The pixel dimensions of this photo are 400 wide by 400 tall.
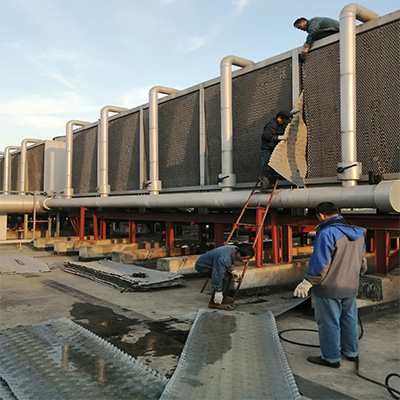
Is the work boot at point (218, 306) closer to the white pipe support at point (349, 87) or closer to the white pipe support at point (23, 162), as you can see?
the white pipe support at point (349, 87)

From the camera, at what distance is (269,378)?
371 cm

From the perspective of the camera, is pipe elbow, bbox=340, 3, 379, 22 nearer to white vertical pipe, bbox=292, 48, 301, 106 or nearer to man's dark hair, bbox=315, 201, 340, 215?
white vertical pipe, bbox=292, 48, 301, 106

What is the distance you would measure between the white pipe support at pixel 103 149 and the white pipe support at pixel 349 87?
8870 millimetres

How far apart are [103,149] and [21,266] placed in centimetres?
525

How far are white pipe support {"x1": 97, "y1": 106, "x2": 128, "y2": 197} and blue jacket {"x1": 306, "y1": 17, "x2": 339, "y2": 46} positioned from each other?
7882mm

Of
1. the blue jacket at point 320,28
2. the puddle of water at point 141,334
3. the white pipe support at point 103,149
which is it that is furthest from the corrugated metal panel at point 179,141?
the puddle of water at point 141,334

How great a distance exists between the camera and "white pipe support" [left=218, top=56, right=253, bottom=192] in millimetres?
9617

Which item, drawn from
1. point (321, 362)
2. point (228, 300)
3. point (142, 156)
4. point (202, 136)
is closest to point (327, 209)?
point (321, 362)

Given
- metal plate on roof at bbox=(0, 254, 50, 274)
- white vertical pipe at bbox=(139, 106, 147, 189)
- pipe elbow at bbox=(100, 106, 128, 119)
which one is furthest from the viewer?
pipe elbow at bbox=(100, 106, 128, 119)

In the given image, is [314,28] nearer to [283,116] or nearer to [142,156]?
[283,116]

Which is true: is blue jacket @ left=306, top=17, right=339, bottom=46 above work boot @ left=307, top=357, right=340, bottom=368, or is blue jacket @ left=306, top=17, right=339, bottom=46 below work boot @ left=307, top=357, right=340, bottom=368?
above

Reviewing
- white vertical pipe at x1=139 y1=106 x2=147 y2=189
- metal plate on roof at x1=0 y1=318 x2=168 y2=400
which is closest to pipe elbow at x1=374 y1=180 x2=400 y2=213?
metal plate on roof at x1=0 y1=318 x2=168 y2=400

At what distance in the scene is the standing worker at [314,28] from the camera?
8.08 metres

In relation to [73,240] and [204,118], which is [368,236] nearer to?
[204,118]
